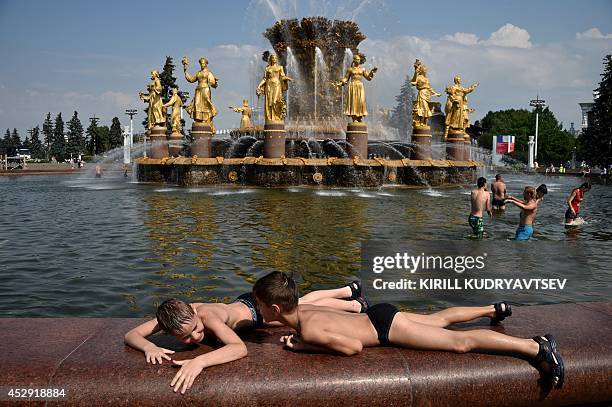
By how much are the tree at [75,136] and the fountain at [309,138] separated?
71.7 metres

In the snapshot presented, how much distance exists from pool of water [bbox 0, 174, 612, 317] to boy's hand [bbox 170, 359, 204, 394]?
2.68m

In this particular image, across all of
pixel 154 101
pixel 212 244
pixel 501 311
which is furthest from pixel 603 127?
pixel 501 311

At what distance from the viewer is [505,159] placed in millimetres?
75125

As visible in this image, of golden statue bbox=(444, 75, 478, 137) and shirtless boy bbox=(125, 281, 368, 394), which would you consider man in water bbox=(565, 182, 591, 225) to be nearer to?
shirtless boy bbox=(125, 281, 368, 394)

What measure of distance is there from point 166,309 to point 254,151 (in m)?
24.0

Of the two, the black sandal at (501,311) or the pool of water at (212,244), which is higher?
the black sandal at (501,311)

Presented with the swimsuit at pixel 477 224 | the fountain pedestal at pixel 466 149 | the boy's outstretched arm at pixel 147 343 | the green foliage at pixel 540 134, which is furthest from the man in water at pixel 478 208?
the green foliage at pixel 540 134

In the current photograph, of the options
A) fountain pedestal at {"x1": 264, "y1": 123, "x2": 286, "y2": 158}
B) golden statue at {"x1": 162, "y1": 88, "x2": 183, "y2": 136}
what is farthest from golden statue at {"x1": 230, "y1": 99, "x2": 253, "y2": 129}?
fountain pedestal at {"x1": 264, "y1": 123, "x2": 286, "y2": 158}

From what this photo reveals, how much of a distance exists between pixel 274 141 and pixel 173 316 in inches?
823

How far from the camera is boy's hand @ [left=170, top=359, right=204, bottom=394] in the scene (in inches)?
124

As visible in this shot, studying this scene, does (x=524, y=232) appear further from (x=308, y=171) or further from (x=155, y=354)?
(x=308, y=171)

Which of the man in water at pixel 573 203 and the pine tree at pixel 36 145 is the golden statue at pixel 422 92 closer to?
the man in water at pixel 573 203

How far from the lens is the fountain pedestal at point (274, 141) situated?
78.8 feet

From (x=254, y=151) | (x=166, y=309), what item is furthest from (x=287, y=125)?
(x=166, y=309)
